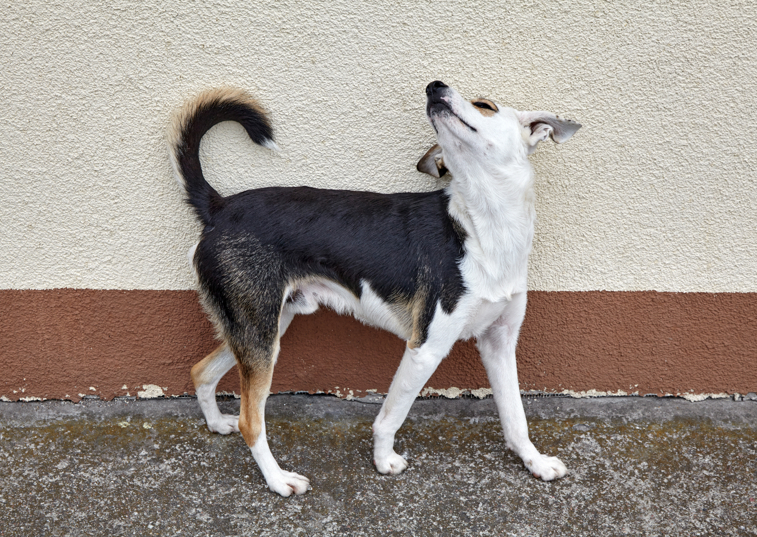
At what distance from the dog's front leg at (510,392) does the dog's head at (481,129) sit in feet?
2.17

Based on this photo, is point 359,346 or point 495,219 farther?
point 359,346

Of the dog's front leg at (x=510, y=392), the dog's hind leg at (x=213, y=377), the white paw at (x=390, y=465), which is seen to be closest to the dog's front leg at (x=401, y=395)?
the white paw at (x=390, y=465)

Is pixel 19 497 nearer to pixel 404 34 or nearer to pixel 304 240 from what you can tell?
pixel 304 240

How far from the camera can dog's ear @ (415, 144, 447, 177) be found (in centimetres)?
241

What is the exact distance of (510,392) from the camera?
2514mm

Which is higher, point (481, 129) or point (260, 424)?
point (481, 129)

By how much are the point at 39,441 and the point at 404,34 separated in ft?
7.75

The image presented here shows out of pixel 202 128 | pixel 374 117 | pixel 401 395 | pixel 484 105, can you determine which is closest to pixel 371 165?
pixel 374 117

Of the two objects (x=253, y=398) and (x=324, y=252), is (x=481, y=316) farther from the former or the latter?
(x=253, y=398)

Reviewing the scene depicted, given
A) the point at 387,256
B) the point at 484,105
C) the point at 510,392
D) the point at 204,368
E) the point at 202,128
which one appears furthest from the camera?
the point at 204,368

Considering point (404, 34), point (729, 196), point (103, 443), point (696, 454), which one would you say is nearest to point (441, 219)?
point (404, 34)

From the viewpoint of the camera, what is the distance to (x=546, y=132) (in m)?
2.23

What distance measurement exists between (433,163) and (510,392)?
1010 mm

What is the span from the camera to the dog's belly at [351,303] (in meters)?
2.36
